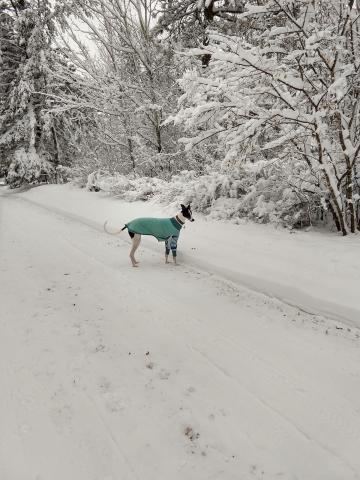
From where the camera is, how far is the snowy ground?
8.55ft

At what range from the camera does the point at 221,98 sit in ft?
21.5

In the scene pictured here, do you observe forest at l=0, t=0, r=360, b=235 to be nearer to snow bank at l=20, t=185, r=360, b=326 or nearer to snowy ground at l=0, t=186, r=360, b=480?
snow bank at l=20, t=185, r=360, b=326

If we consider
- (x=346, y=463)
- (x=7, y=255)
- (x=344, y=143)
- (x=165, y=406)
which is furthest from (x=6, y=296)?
(x=344, y=143)

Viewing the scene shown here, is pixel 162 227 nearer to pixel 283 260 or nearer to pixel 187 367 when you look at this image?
pixel 283 260

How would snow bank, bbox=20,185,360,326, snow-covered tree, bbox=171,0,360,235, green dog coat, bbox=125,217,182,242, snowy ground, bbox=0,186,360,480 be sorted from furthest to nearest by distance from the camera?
green dog coat, bbox=125,217,182,242, snow-covered tree, bbox=171,0,360,235, snow bank, bbox=20,185,360,326, snowy ground, bbox=0,186,360,480

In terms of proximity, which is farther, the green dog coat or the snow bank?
the green dog coat

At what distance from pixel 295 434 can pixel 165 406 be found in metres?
1.13

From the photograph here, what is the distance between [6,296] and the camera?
5.54 meters

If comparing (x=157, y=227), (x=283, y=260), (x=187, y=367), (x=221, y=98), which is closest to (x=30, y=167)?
(x=157, y=227)

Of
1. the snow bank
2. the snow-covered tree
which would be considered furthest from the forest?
the snow bank

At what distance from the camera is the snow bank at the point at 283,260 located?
16.2 ft

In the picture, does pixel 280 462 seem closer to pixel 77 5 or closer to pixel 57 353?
pixel 57 353

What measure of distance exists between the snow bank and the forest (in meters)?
0.62

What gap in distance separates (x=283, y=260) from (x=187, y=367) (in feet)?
10.6
